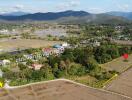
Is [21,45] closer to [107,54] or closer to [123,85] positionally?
[107,54]

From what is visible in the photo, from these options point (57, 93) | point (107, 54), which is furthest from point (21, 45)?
point (57, 93)

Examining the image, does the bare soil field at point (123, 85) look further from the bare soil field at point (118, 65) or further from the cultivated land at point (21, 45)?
the cultivated land at point (21, 45)

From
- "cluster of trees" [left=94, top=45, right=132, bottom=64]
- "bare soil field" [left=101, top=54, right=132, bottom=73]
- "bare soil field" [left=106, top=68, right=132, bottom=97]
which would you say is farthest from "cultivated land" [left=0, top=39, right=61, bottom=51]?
"bare soil field" [left=106, top=68, right=132, bottom=97]

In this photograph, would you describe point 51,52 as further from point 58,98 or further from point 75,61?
point 58,98

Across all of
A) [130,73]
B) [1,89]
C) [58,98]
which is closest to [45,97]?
[58,98]

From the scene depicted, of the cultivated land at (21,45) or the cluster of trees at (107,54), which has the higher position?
the cluster of trees at (107,54)

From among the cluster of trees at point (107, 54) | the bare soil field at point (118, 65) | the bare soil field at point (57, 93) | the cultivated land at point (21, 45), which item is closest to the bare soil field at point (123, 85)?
the bare soil field at point (57, 93)
